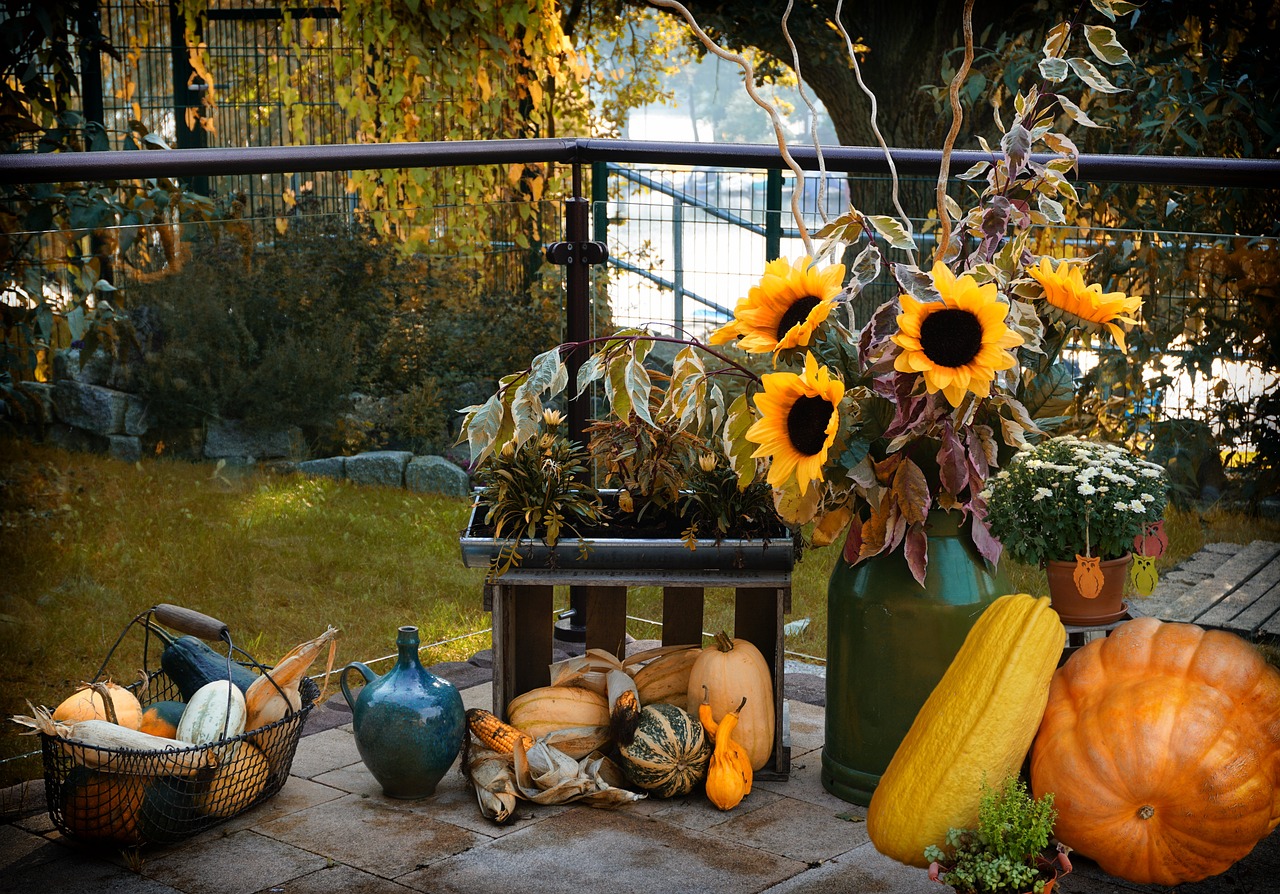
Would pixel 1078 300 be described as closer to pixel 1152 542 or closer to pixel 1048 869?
pixel 1152 542

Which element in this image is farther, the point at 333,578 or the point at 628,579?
the point at 333,578

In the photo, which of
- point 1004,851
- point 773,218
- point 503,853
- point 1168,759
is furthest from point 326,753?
point 773,218

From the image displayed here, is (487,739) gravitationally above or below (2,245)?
below

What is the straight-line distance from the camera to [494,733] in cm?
211

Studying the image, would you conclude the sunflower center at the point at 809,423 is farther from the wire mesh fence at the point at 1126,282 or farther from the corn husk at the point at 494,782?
the corn husk at the point at 494,782

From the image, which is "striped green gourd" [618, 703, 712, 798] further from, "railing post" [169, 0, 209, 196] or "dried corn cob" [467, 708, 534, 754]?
"railing post" [169, 0, 209, 196]

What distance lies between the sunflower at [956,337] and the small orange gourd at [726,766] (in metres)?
0.68

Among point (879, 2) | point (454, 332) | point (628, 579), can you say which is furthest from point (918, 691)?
point (879, 2)

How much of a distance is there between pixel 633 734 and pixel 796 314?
71 centimetres

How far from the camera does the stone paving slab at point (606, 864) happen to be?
1.79m

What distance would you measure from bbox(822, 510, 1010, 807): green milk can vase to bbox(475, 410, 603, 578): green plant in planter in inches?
18.0

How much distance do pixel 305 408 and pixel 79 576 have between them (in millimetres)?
548

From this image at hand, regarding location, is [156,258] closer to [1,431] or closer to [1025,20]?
[1,431]

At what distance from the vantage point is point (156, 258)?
7.75 feet
